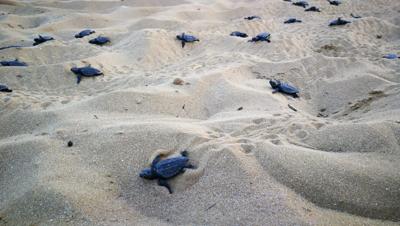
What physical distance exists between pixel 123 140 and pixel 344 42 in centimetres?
458

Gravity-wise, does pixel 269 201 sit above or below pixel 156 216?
above

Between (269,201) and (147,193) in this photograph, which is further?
(147,193)

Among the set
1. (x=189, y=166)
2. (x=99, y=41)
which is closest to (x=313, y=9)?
(x=99, y=41)

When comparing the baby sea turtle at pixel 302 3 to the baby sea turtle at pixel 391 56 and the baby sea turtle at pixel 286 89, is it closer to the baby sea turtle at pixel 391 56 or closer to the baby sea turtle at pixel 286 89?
the baby sea turtle at pixel 391 56

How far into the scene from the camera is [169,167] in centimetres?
221

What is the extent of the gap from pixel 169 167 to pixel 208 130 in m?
0.67

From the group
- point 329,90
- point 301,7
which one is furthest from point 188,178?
point 301,7

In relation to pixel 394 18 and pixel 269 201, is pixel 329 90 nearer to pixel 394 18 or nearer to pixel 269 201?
pixel 269 201

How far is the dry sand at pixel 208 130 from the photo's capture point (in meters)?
1.97

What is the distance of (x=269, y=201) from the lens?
1.94m

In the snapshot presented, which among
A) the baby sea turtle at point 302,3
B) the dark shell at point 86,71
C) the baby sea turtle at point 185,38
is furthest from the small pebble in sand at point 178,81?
the baby sea turtle at point 302,3

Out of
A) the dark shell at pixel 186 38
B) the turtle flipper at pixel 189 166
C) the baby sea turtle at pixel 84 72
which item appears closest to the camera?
the turtle flipper at pixel 189 166

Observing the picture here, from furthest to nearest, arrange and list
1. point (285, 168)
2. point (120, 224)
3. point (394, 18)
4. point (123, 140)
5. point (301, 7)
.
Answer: point (301, 7)
point (394, 18)
point (123, 140)
point (285, 168)
point (120, 224)

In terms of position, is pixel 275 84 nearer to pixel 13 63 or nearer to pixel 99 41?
pixel 99 41
